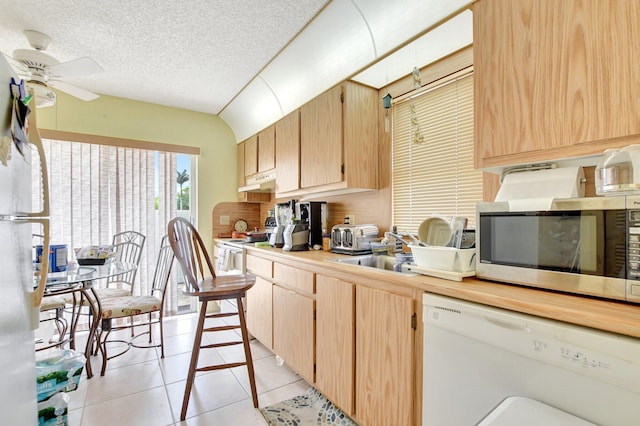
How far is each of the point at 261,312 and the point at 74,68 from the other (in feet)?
7.32

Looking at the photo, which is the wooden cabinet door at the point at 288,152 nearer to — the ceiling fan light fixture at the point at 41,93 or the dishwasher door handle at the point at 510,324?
the ceiling fan light fixture at the point at 41,93

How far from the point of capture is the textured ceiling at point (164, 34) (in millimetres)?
1807

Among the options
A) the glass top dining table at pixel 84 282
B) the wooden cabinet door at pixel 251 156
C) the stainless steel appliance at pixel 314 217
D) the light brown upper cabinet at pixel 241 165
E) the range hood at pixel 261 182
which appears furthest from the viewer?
the light brown upper cabinet at pixel 241 165

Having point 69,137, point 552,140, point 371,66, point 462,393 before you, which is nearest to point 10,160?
point 462,393

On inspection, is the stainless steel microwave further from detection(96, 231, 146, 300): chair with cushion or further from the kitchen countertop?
detection(96, 231, 146, 300): chair with cushion

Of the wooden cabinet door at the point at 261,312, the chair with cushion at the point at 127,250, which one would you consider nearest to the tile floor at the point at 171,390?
the wooden cabinet door at the point at 261,312

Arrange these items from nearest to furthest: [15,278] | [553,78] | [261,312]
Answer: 1. [15,278]
2. [553,78]
3. [261,312]

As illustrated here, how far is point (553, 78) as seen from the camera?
1023 millimetres

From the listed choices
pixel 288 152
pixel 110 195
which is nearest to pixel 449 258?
pixel 288 152

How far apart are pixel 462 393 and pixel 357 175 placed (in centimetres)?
145

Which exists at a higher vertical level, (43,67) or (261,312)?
(43,67)

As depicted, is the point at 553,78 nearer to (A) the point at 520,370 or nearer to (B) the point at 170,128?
(A) the point at 520,370

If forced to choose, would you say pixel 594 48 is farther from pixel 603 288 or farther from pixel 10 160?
pixel 10 160

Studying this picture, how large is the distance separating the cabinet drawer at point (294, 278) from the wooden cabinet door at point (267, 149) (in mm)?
1266
